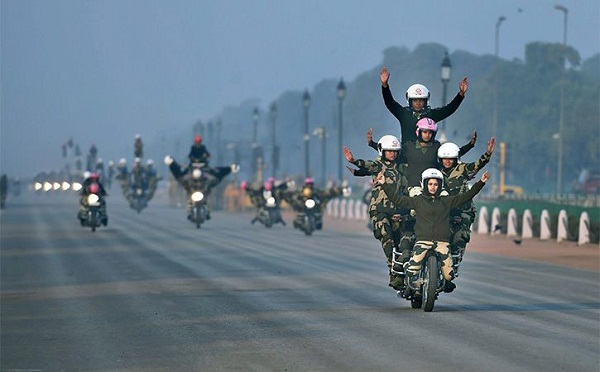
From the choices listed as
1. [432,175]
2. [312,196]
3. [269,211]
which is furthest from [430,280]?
[269,211]

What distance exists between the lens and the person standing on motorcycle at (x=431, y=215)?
17.4 meters

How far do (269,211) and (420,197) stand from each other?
34473 mm

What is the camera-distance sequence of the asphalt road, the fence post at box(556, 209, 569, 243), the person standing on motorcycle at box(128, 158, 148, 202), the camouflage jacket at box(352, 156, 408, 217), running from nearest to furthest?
the asphalt road < the camouflage jacket at box(352, 156, 408, 217) < the fence post at box(556, 209, 569, 243) < the person standing on motorcycle at box(128, 158, 148, 202)

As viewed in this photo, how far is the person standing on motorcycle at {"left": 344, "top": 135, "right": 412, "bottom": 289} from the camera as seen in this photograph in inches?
733

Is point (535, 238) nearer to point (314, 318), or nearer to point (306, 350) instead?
point (314, 318)

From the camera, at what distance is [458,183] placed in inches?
725

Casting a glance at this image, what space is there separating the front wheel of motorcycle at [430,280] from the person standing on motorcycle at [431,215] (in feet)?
0.48

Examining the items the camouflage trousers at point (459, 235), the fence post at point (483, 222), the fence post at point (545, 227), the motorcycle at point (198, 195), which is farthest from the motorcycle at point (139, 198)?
the camouflage trousers at point (459, 235)

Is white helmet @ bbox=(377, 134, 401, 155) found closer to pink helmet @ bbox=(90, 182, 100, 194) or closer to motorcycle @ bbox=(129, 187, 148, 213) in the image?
pink helmet @ bbox=(90, 182, 100, 194)

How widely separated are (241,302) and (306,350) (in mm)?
5644

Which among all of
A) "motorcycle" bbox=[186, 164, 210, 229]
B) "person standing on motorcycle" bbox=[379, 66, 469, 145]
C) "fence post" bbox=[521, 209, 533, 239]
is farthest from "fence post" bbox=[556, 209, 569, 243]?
"person standing on motorcycle" bbox=[379, 66, 469, 145]

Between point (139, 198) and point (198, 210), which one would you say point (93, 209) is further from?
point (139, 198)

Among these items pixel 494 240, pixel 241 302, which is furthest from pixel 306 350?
pixel 494 240

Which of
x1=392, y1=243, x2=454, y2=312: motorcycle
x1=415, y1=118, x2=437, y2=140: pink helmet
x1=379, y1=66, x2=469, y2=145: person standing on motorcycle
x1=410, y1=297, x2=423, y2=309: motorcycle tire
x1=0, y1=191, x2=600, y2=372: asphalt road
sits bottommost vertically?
x1=0, y1=191, x2=600, y2=372: asphalt road
